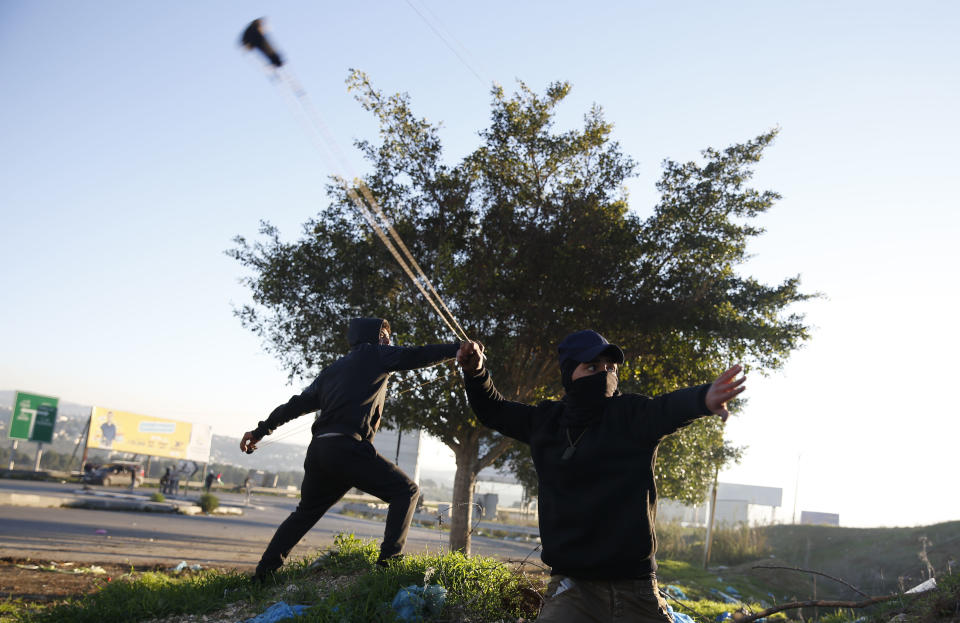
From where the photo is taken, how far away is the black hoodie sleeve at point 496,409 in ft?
12.9

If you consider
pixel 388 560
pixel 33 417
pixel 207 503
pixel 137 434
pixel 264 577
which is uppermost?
pixel 388 560

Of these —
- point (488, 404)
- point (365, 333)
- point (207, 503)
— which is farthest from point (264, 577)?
point (207, 503)

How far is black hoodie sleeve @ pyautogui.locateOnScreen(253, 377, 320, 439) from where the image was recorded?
583cm

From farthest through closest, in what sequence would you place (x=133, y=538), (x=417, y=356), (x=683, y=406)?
(x=133, y=538) < (x=417, y=356) < (x=683, y=406)

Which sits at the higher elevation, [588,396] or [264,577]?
[588,396]

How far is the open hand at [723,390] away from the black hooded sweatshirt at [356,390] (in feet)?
7.89

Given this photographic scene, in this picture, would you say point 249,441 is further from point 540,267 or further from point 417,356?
point 540,267

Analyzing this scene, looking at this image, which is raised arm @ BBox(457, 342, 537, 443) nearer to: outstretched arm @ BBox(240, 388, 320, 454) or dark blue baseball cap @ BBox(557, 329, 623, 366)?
dark blue baseball cap @ BBox(557, 329, 623, 366)

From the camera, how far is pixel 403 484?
5375mm

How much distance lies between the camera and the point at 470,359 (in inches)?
157

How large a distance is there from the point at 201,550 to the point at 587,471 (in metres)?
11.8

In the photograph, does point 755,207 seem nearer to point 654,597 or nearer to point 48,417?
point 654,597

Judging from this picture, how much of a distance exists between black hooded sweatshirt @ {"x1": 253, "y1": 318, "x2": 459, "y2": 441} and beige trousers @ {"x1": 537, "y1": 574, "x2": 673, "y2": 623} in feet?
7.24

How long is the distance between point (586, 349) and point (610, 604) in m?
1.21
